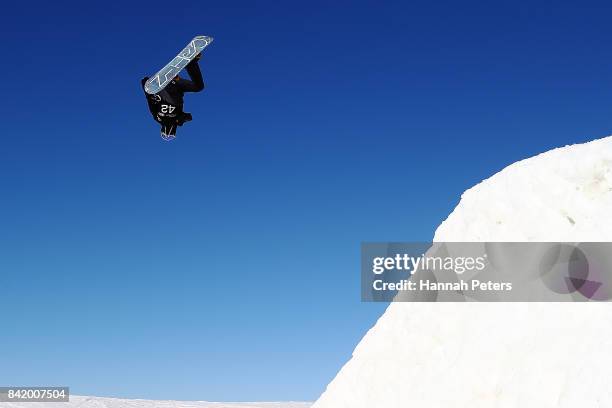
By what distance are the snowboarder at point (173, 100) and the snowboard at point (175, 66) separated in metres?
0.15

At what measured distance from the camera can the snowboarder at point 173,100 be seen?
57.0ft

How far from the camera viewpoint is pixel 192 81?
17438mm

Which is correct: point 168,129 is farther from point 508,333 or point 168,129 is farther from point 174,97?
point 508,333

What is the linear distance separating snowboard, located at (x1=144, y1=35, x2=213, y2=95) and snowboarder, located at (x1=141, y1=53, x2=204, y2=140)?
0.48ft

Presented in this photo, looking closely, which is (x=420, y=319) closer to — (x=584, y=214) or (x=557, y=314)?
(x=557, y=314)

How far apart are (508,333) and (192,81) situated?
10381 millimetres

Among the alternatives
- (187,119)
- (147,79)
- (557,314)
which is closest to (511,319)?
(557,314)

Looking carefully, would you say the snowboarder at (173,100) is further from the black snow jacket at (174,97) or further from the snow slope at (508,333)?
the snow slope at (508,333)

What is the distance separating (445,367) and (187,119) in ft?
31.8

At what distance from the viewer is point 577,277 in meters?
17.1

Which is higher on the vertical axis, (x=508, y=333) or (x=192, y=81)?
(x=192, y=81)

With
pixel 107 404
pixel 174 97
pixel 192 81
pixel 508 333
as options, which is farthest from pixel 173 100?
pixel 107 404

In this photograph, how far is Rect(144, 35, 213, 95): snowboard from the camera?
1706 centimetres

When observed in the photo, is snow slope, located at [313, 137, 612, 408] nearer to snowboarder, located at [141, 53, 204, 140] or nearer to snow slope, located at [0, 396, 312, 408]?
snowboarder, located at [141, 53, 204, 140]
